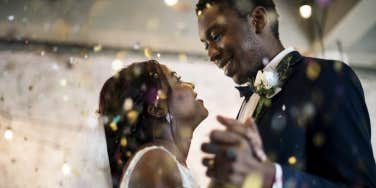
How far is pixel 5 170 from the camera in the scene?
3102 millimetres

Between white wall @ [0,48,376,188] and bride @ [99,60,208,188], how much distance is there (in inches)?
54.0

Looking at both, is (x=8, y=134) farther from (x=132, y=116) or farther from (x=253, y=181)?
→ (x=253, y=181)

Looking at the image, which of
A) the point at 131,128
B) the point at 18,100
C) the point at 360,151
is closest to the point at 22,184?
the point at 18,100

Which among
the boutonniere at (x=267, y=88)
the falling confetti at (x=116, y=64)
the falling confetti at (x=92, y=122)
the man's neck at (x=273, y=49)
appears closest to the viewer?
the boutonniere at (x=267, y=88)

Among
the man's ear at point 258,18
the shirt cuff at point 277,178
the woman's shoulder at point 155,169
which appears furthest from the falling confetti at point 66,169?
the shirt cuff at point 277,178

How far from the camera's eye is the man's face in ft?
4.97

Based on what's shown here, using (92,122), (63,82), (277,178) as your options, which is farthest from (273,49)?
(63,82)

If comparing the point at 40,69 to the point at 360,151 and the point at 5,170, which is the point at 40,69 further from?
the point at 360,151

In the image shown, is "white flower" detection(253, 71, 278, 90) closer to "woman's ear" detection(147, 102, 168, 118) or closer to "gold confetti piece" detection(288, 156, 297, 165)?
"gold confetti piece" detection(288, 156, 297, 165)

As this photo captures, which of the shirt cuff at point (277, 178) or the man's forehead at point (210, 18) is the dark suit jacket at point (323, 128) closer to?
the shirt cuff at point (277, 178)

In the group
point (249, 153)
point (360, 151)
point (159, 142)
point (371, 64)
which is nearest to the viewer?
point (249, 153)

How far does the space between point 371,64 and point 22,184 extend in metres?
2.66

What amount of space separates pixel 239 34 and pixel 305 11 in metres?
2.34

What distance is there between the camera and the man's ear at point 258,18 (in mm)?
1571
